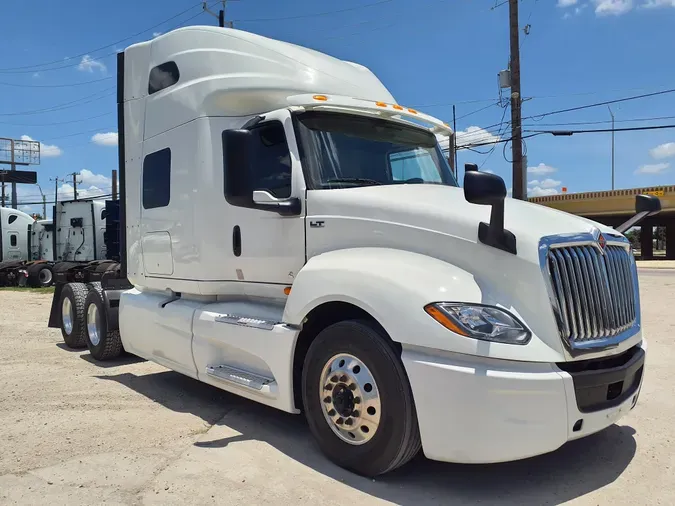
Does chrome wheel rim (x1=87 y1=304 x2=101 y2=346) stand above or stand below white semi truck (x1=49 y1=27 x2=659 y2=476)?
below

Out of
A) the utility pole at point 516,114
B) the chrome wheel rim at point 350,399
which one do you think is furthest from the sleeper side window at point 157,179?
the utility pole at point 516,114

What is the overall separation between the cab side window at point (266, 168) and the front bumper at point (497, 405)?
1.92 meters

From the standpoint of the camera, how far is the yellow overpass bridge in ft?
128

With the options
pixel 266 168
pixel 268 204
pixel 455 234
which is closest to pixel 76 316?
pixel 266 168

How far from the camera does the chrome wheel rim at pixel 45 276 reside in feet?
77.9

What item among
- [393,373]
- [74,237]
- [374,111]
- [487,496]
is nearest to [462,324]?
[393,373]

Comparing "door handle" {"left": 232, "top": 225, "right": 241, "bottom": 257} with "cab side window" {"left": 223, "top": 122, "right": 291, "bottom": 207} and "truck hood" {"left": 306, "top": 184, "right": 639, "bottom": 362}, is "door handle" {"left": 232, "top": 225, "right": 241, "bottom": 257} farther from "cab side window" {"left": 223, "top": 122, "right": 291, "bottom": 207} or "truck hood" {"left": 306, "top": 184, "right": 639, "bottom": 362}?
"truck hood" {"left": 306, "top": 184, "right": 639, "bottom": 362}

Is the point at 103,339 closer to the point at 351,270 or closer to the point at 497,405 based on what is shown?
the point at 351,270

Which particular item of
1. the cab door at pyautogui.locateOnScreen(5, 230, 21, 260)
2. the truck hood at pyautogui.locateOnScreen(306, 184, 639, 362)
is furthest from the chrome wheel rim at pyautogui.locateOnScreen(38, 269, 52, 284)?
the truck hood at pyautogui.locateOnScreen(306, 184, 639, 362)

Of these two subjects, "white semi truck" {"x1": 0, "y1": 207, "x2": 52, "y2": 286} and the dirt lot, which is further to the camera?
"white semi truck" {"x1": 0, "y1": 207, "x2": 52, "y2": 286}

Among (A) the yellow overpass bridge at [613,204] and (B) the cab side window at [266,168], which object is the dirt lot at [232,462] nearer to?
(B) the cab side window at [266,168]

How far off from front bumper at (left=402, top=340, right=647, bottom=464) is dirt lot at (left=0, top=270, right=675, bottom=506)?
0.45m

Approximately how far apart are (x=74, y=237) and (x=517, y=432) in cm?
2138

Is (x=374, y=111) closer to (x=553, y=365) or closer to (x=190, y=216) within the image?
(x=190, y=216)
